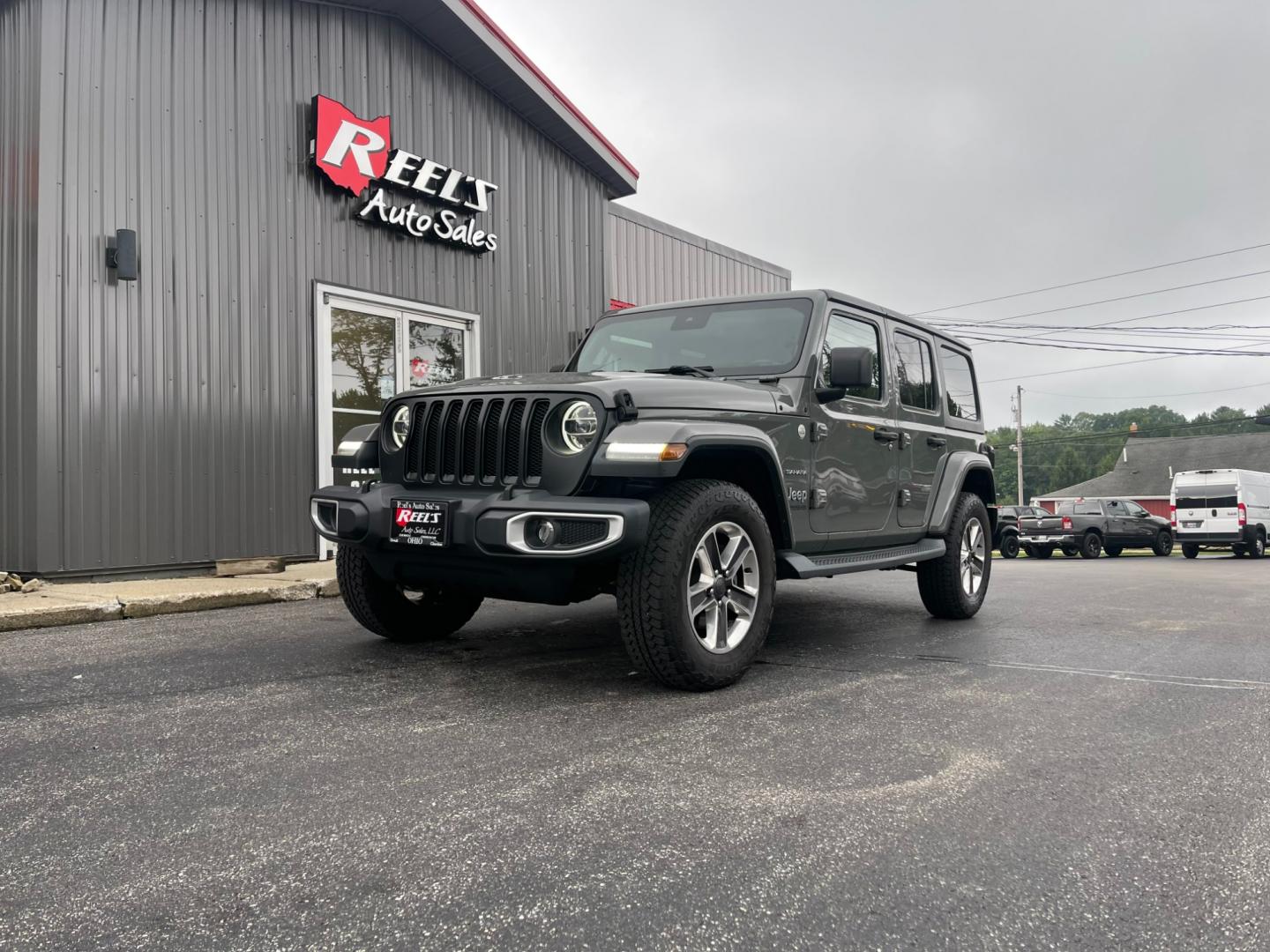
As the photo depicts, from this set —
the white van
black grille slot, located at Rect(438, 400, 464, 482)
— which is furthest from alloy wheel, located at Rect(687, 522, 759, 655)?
the white van

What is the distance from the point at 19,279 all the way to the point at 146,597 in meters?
3.03

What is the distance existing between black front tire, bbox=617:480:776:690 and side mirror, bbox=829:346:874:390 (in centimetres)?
102

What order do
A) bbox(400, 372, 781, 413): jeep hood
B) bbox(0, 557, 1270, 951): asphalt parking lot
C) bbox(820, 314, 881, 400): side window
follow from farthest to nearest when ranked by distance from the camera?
bbox(820, 314, 881, 400): side window → bbox(400, 372, 781, 413): jeep hood → bbox(0, 557, 1270, 951): asphalt parking lot

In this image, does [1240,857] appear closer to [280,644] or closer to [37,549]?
[280,644]

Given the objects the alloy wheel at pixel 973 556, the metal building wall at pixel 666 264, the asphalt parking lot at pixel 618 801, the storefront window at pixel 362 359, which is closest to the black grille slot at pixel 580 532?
the asphalt parking lot at pixel 618 801

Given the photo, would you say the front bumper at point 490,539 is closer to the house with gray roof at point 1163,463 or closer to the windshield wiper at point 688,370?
the windshield wiper at point 688,370

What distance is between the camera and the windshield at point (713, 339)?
510 cm

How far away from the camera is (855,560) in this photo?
16.8ft

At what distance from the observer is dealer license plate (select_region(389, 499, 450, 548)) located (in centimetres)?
397

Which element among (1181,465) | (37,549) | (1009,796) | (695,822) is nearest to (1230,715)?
(1009,796)

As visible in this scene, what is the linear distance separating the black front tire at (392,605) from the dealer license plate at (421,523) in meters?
0.63

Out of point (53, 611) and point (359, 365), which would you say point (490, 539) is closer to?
point (53, 611)

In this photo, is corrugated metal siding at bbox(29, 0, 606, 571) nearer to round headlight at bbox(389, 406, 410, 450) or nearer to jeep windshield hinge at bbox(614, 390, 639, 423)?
round headlight at bbox(389, 406, 410, 450)

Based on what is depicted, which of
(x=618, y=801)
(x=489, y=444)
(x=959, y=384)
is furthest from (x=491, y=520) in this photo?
(x=959, y=384)
